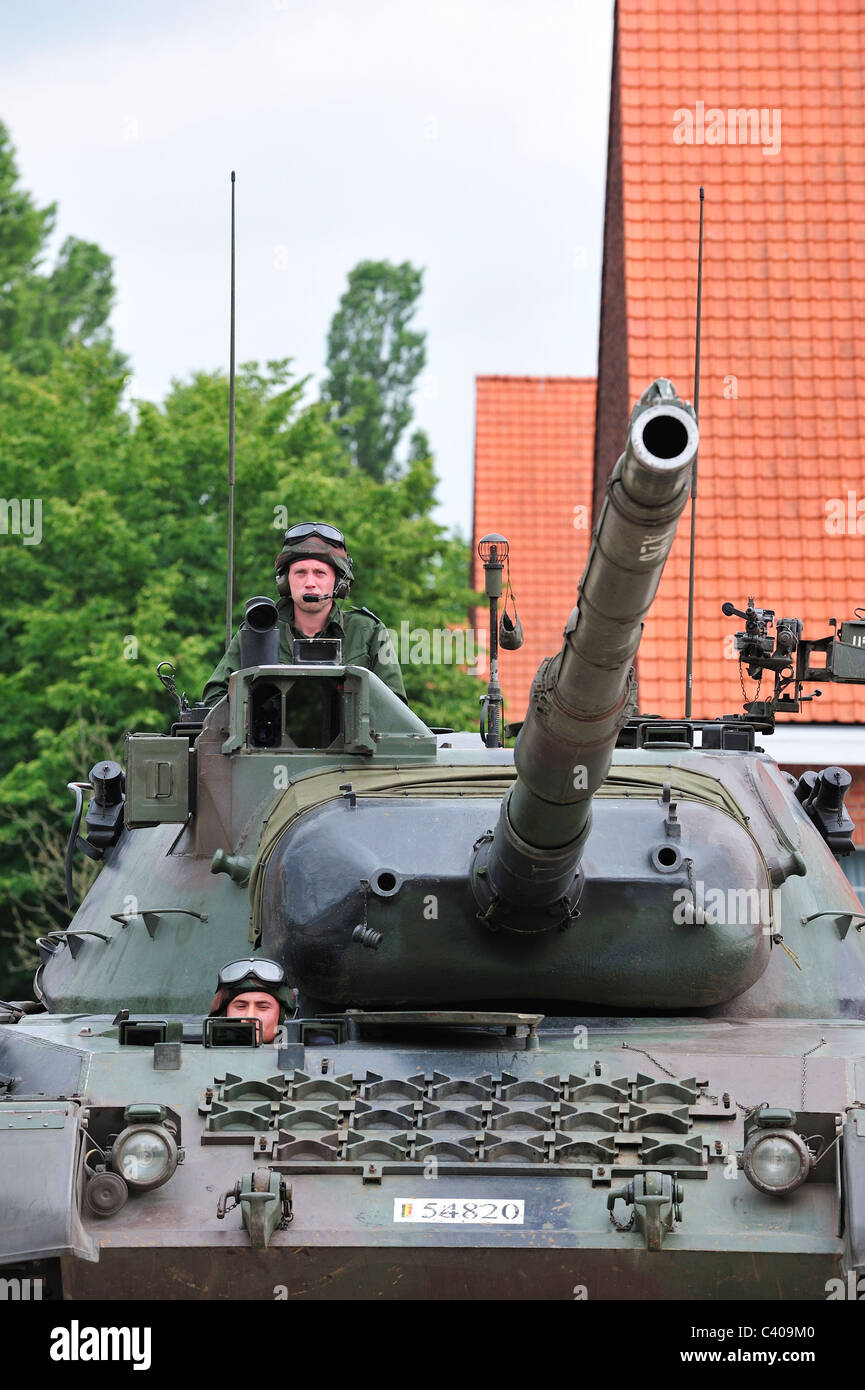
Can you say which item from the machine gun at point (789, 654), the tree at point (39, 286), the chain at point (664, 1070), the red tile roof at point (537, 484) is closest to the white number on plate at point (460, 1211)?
the chain at point (664, 1070)

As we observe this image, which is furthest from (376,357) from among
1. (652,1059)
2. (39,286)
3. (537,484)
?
(652,1059)

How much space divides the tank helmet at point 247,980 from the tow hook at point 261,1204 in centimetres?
129

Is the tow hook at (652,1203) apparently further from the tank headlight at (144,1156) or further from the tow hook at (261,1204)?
the tank headlight at (144,1156)

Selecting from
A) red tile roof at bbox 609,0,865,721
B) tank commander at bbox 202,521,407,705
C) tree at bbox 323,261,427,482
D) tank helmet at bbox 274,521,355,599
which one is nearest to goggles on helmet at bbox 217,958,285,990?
tank commander at bbox 202,521,407,705

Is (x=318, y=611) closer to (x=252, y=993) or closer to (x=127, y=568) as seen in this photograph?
(x=252, y=993)

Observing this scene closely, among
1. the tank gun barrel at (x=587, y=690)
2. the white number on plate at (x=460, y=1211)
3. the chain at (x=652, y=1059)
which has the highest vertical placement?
the tank gun barrel at (x=587, y=690)

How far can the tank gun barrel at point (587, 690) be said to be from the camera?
21.1 feet

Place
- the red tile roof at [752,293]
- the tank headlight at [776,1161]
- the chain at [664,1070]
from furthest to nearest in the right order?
the red tile roof at [752,293], the chain at [664,1070], the tank headlight at [776,1161]

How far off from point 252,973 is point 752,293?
14.5 meters

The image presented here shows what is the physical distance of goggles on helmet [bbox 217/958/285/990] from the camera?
28.1 ft

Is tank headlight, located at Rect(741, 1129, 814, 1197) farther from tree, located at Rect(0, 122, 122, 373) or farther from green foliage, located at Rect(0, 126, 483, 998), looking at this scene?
tree, located at Rect(0, 122, 122, 373)

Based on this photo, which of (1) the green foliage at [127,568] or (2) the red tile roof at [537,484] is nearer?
(1) the green foliage at [127,568]

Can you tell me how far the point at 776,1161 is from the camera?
7.32 meters
